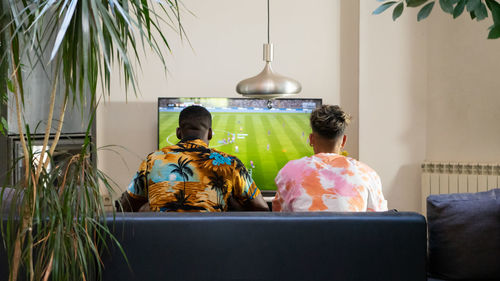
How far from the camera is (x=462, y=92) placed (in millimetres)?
5387

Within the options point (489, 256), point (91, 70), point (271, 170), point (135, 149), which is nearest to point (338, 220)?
point (489, 256)

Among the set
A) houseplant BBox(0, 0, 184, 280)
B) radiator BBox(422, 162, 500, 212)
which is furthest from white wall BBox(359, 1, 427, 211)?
houseplant BBox(0, 0, 184, 280)

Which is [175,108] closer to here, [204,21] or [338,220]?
[204,21]

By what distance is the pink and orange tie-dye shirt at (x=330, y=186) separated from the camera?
88.7 inches

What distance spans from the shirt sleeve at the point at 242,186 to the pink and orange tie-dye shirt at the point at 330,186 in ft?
0.48

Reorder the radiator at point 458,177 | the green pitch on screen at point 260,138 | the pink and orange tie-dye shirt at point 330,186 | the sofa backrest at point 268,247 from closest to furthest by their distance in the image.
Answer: the sofa backrest at point 268,247 < the pink and orange tie-dye shirt at point 330,186 < the radiator at point 458,177 < the green pitch on screen at point 260,138

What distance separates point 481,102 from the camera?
5.28 meters

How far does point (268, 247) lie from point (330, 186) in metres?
0.55

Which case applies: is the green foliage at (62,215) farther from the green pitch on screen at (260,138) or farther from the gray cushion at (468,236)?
the green pitch on screen at (260,138)

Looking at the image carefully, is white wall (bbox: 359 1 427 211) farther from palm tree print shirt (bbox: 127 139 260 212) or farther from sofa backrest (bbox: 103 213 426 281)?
sofa backrest (bbox: 103 213 426 281)

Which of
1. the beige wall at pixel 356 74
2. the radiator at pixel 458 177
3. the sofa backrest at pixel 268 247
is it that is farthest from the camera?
the beige wall at pixel 356 74

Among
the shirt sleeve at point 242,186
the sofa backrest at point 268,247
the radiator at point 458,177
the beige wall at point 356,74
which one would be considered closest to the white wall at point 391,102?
the beige wall at point 356,74

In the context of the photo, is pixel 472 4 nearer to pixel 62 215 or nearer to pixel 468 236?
pixel 468 236

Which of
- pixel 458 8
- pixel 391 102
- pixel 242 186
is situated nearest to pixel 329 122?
pixel 242 186
